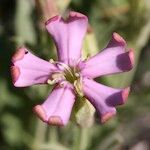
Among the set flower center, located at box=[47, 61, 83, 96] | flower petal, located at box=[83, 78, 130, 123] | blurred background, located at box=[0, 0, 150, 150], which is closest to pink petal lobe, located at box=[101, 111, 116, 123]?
flower petal, located at box=[83, 78, 130, 123]

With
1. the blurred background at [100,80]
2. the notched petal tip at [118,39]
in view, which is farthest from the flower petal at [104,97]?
the blurred background at [100,80]

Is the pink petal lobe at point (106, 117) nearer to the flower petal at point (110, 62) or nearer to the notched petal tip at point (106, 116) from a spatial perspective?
the notched petal tip at point (106, 116)

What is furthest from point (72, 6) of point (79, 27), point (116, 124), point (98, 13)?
point (79, 27)

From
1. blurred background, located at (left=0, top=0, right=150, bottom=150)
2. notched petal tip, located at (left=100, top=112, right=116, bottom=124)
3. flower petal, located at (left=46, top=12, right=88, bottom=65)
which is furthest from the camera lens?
blurred background, located at (left=0, top=0, right=150, bottom=150)

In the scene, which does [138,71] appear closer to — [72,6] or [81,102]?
[72,6]

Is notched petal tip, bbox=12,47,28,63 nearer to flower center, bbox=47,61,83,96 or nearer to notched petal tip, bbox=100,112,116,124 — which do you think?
flower center, bbox=47,61,83,96

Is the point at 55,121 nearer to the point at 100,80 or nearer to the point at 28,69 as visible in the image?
the point at 28,69
